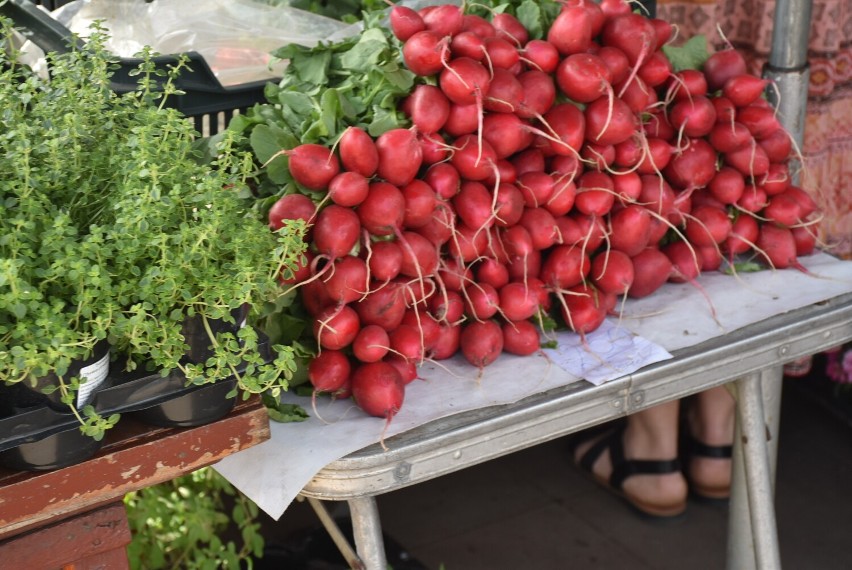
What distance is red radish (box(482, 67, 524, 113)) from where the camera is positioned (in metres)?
1.35

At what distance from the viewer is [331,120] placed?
131cm

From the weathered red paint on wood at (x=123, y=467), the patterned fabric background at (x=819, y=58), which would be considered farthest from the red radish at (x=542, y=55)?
the patterned fabric background at (x=819, y=58)

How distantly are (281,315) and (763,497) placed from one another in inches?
31.0

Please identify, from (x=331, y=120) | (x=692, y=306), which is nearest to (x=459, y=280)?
(x=331, y=120)

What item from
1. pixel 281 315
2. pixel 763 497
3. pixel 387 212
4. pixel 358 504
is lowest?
pixel 763 497

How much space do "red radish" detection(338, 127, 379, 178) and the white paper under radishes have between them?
311 mm

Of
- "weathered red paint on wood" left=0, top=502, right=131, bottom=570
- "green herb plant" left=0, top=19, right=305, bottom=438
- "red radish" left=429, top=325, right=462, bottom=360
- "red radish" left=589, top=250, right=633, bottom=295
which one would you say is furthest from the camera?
"red radish" left=589, top=250, right=633, bottom=295

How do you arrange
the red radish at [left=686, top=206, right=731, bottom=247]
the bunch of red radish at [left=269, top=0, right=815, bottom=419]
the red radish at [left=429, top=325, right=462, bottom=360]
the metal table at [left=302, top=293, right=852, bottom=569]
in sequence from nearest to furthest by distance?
the metal table at [left=302, top=293, right=852, bottom=569] < the bunch of red radish at [left=269, top=0, right=815, bottom=419] < the red radish at [left=429, top=325, right=462, bottom=360] < the red radish at [left=686, top=206, right=731, bottom=247]

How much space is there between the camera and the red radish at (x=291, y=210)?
1.25 m

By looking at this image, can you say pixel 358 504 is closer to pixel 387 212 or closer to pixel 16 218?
pixel 387 212

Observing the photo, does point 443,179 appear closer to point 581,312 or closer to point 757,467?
point 581,312

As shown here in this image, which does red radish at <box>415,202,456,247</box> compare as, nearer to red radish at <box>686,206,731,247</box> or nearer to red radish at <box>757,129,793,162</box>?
red radish at <box>686,206,731,247</box>

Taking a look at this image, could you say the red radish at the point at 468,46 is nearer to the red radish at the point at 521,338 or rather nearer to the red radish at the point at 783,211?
the red radish at the point at 521,338

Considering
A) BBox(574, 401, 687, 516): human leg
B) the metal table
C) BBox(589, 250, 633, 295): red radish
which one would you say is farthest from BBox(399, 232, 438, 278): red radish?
BBox(574, 401, 687, 516): human leg
